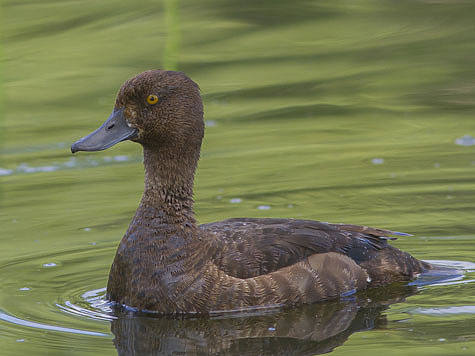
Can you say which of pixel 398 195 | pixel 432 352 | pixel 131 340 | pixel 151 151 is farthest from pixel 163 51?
pixel 432 352

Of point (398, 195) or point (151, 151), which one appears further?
point (398, 195)

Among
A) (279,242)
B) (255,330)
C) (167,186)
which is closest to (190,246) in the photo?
(167,186)

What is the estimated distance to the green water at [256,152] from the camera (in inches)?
324

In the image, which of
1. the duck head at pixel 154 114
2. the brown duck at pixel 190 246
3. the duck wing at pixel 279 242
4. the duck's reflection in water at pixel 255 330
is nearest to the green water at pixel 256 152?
the duck's reflection in water at pixel 255 330

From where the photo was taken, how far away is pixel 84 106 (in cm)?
1468

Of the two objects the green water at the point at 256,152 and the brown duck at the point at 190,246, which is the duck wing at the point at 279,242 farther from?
the green water at the point at 256,152

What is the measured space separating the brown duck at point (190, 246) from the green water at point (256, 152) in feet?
0.71

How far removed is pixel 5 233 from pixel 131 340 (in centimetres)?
309

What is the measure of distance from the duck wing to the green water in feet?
1.48

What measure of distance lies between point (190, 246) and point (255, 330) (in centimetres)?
100

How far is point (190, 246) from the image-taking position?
876 cm

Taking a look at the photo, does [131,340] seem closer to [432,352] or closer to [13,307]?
[13,307]

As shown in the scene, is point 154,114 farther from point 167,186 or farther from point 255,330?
point 255,330

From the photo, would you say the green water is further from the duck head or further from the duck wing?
the duck head
